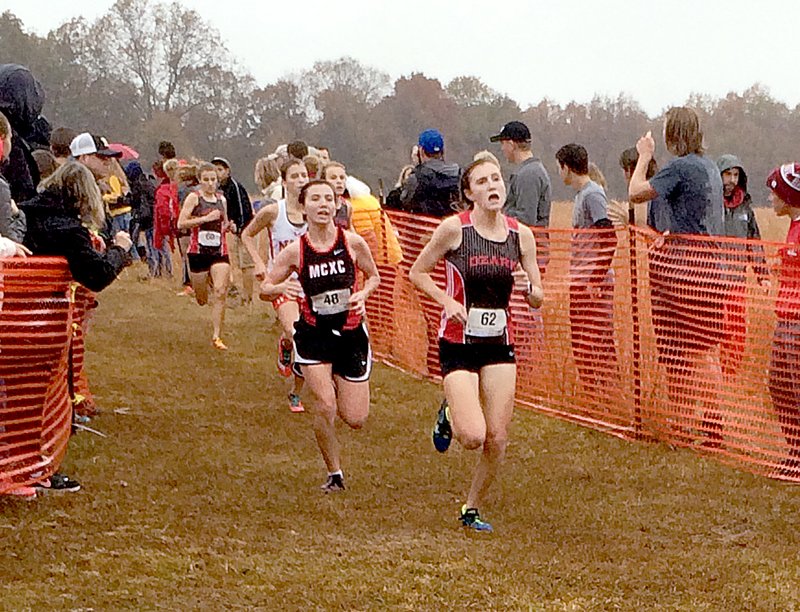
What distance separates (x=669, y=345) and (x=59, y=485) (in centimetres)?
400

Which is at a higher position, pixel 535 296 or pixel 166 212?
pixel 166 212

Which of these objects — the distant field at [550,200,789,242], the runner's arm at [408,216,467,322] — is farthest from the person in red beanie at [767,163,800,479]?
the distant field at [550,200,789,242]

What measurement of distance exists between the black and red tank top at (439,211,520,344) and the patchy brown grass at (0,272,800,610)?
100 cm

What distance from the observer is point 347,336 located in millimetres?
6785

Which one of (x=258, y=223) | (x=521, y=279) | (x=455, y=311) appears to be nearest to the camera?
(x=455, y=311)

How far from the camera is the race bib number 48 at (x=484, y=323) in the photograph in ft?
19.0

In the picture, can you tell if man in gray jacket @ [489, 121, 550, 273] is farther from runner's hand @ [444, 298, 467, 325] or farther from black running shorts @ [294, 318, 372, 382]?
runner's hand @ [444, 298, 467, 325]

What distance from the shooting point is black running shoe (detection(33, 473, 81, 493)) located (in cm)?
650

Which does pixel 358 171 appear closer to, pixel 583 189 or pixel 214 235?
pixel 214 235

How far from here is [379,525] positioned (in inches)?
236

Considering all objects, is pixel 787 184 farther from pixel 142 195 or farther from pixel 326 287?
pixel 142 195

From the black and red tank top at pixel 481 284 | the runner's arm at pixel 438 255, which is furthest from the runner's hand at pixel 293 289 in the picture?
the black and red tank top at pixel 481 284

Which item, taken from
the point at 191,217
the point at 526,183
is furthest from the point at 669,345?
the point at 191,217

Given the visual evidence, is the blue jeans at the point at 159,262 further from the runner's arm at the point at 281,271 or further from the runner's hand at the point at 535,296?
the runner's hand at the point at 535,296
